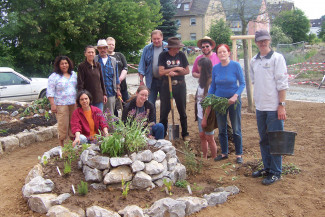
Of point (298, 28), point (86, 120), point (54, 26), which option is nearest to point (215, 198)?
point (86, 120)

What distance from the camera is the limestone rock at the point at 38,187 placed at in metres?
3.63

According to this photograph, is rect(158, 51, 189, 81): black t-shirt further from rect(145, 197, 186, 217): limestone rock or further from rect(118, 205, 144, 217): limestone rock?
rect(118, 205, 144, 217): limestone rock

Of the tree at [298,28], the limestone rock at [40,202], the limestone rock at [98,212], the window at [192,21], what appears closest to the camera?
the limestone rock at [98,212]

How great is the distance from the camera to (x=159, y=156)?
406 cm

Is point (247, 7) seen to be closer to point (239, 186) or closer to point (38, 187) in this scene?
point (239, 186)

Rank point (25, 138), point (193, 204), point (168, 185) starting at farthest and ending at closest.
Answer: point (25, 138) < point (168, 185) < point (193, 204)

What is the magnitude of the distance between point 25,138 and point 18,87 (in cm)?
469

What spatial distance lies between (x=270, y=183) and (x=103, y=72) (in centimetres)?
338

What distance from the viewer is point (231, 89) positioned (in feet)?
15.2

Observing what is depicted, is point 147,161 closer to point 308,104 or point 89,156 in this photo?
point 89,156

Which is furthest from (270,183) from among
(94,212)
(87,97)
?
(87,97)

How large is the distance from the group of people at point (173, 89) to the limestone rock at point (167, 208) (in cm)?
127

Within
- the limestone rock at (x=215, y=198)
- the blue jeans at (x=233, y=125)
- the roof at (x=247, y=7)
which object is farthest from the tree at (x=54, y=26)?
the limestone rock at (x=215, y=198)

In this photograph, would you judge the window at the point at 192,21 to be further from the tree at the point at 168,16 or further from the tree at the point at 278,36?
the tree at the point at 278,36
